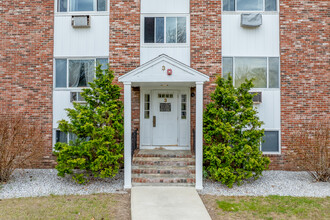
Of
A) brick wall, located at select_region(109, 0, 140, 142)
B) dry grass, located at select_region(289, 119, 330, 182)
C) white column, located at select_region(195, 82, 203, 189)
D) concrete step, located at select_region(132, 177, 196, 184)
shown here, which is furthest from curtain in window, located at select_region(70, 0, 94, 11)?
dry grass, located at select_region(289, 119, 330, 182)

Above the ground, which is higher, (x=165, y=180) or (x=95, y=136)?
(x=95, y=136)

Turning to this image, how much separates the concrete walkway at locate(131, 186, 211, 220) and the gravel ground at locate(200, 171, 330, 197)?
28.9 inches

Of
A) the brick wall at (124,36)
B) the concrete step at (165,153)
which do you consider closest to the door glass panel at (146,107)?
the brick wall at (124,36)

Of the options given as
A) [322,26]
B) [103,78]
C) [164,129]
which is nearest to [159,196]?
[164,129]

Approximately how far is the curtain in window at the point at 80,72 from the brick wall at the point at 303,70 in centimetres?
678

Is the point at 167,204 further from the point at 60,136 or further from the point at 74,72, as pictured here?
the point at 74,72

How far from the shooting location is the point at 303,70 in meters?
8.21

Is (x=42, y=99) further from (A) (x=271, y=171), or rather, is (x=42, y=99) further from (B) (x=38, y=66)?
(A) (x=271, y=171)

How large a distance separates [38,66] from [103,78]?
9.89 feet

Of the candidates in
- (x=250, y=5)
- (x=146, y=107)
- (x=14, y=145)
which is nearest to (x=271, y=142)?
(x=146, y=107)

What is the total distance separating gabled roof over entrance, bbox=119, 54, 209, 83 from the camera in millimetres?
6473

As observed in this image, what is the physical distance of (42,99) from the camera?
8.32 m

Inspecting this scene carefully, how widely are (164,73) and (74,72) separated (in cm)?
378

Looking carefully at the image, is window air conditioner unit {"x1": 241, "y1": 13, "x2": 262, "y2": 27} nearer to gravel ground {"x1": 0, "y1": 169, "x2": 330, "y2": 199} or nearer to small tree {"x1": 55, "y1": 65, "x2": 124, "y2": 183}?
small tree {"x1": 55, "y1": 65, "x2": 124, "y2": 183}
